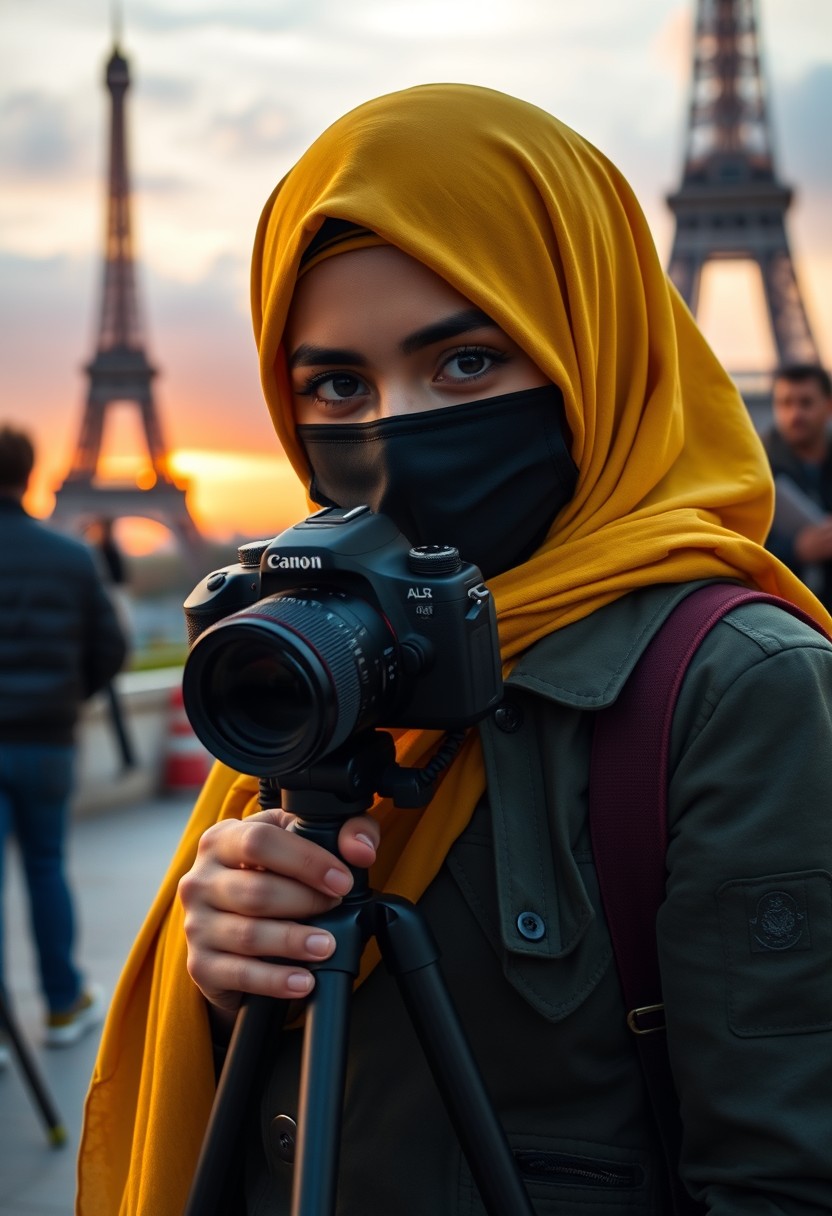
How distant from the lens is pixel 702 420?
1.47 metres

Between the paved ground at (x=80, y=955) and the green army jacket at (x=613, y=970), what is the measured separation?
234 centimetres

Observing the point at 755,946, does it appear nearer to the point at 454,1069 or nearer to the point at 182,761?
the point at 454,1069

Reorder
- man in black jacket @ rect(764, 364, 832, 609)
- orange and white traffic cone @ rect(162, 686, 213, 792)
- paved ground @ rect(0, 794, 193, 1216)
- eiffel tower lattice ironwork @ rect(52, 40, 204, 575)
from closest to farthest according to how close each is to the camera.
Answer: paved ground @ rect(0, 794, 193, 1216)
man in black jacket @ rect(764, 364, 832, 609)
orange and white traffic cone @ rect(162, 686, 213, 792)
eiffel tower lattice ironwork @ rect(52, 40, 204, 575)

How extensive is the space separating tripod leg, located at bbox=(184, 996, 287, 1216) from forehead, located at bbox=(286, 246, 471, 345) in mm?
675

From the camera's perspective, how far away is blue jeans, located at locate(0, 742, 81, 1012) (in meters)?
4.09

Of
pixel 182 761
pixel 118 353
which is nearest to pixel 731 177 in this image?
pixel 118 353

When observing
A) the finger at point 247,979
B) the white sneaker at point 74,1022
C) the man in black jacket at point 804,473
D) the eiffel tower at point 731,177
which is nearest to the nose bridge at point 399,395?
the finger at point 247,979

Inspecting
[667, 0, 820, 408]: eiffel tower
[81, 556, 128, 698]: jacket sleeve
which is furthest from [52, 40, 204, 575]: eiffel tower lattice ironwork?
[81, 556, 128, 698]: jacket sleeve

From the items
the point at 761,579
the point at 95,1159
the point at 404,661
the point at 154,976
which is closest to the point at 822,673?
the point at 761,579

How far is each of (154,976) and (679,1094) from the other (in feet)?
2.20

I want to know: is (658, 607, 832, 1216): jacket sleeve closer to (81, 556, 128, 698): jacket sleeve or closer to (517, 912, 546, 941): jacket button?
(517, 912, 546, 941): jacket button

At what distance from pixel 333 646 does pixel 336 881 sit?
0.68ft

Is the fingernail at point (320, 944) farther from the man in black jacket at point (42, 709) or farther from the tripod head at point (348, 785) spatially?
the man in black jacket at point (42, 709)

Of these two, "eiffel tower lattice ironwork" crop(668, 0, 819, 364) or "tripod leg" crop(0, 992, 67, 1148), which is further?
"eiffel tower lattice ironwork" crop(668, 0, 819, 364)
